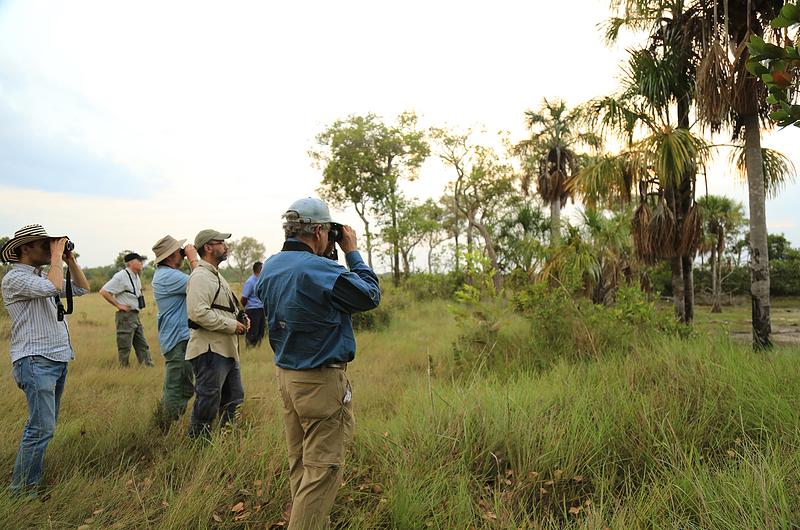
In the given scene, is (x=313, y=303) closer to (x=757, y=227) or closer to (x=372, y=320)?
(x=757, y=227)

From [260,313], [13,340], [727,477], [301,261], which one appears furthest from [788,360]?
[260,313]

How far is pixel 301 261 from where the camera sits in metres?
2.57

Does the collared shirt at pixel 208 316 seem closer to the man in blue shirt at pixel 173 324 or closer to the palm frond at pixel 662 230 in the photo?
the man in blue shirt at pixel 173 324

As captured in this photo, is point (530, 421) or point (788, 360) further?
point (788, 360)

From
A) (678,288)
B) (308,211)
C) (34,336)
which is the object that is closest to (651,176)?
(678,288)

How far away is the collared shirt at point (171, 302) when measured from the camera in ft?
15.6

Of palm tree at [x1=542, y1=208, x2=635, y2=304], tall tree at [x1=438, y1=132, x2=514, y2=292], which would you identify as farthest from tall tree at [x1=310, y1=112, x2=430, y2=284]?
palm tree at [x1=542, y1=208, x2=635, y2=304]

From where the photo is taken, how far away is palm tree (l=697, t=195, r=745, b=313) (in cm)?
2345

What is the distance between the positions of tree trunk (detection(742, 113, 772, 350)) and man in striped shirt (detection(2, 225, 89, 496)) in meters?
8.01

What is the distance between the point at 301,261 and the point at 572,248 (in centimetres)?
822

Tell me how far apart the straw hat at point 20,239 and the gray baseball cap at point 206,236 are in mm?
1108

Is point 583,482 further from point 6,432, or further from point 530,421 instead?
point 6,432

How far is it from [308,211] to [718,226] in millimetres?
26947

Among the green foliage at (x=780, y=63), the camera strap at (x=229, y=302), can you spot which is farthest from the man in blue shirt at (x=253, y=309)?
the green foliage at (x=780, y=63)
